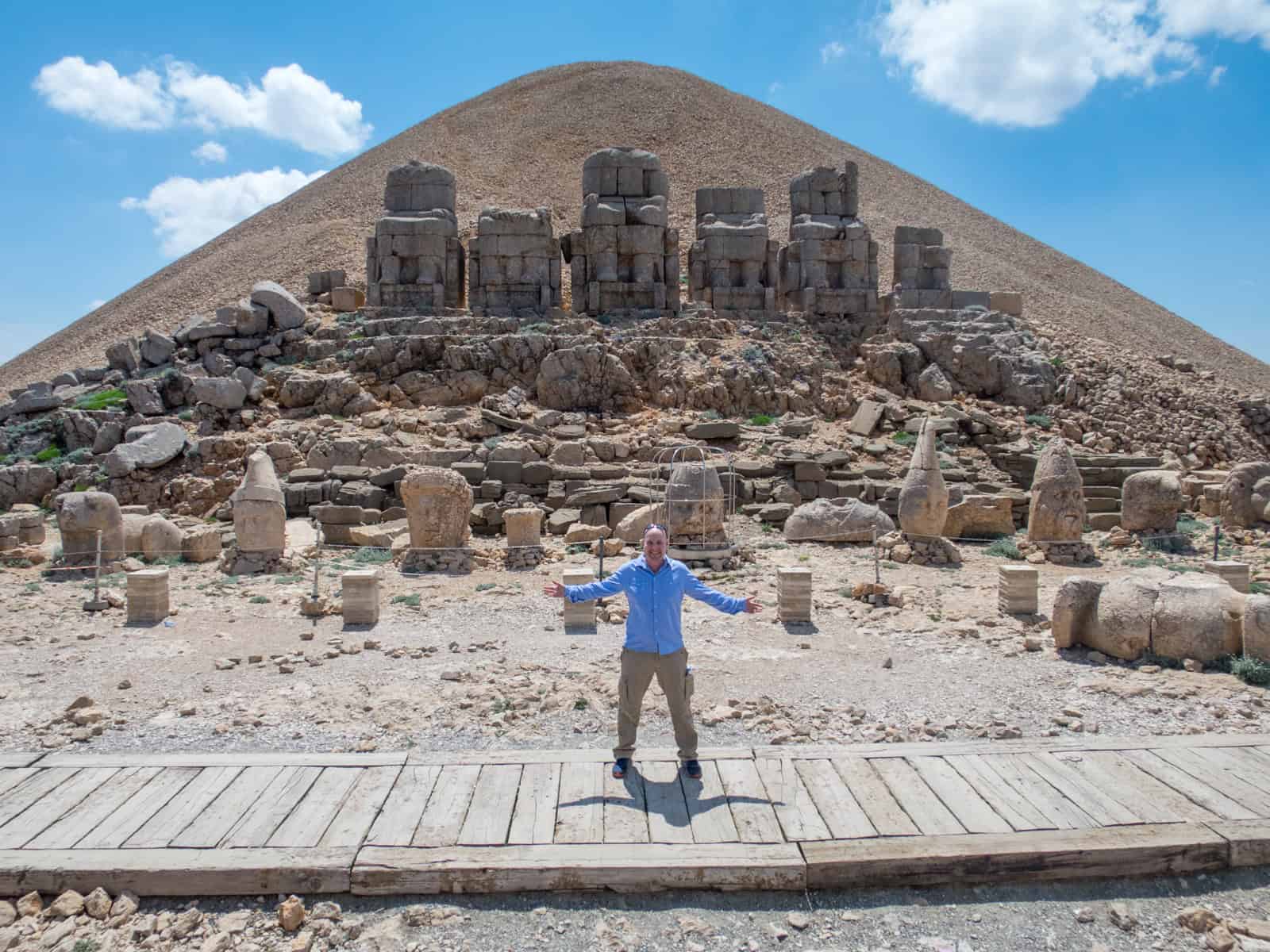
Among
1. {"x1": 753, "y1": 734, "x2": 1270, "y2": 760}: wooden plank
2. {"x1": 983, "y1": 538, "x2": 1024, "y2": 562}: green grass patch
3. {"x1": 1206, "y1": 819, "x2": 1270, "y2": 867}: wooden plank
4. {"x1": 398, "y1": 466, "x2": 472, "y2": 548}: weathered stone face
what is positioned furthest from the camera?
{"x1": 983, "y1": 538, "x2": 1024, "y2": 562}: green grass patch

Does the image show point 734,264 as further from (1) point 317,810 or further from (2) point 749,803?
(1) point 317,810

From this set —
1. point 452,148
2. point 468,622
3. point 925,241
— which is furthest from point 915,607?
point 452,148

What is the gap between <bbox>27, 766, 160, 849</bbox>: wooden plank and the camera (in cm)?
439

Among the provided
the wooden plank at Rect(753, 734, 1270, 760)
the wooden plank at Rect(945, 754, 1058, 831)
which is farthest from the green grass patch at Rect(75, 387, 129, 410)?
the wooden plank at Rect(945, 754, 1058, 831)

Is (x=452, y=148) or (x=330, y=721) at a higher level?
(x=452, y=148)

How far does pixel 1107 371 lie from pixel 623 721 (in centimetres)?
1970

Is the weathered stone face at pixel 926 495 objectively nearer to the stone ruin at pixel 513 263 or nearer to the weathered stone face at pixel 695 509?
the weathered stone face at pixel 695 509

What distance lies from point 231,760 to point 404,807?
4.23 feet

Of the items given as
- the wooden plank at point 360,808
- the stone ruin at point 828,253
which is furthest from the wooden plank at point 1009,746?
the stone ruin at point 828,253

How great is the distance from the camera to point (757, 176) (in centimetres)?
5369

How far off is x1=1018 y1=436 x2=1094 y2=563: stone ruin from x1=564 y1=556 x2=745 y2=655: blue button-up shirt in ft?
28.9

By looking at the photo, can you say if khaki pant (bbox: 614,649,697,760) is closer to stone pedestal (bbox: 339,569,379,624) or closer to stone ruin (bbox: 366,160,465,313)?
stone pedestal (bbox: 339,569,379,624)

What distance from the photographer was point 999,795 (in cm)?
482

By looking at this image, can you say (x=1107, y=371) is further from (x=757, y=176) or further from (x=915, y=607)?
(x=757, y=176)
